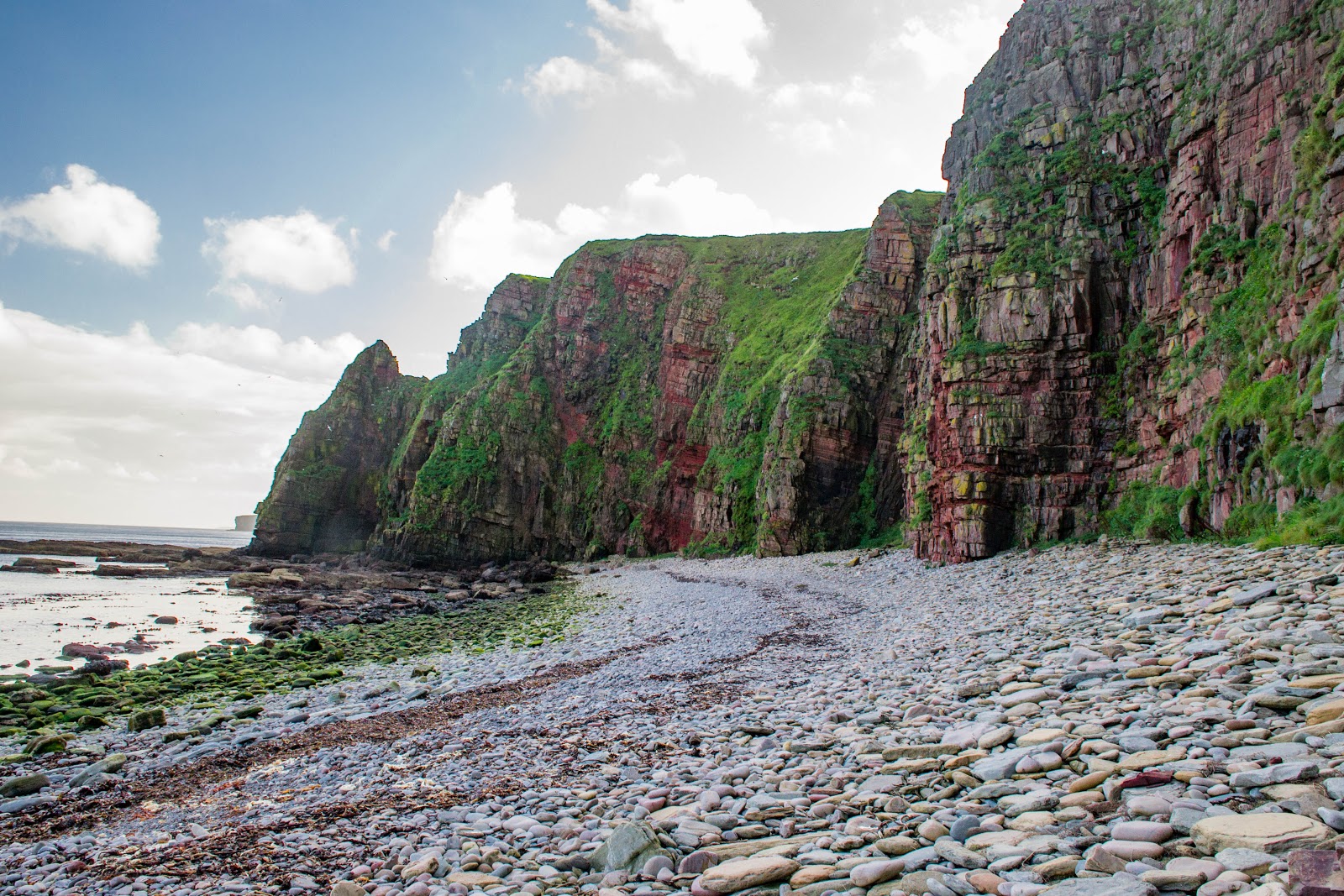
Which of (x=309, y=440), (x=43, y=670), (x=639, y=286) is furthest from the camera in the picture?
(x=309, y=440)

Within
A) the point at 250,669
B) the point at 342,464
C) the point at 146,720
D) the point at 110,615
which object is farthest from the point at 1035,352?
the point at 342,464

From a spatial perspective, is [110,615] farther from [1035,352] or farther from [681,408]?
[681,408]

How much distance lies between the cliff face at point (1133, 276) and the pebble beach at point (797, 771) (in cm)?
727

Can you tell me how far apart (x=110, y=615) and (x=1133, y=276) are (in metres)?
52.9

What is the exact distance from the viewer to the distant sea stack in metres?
20.4

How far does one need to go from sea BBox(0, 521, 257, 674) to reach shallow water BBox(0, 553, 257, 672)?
0.11 ft

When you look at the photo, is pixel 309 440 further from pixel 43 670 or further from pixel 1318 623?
pixel 1318 623

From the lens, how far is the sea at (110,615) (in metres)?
26.1

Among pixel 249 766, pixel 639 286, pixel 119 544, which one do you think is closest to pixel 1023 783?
pixel 249 766

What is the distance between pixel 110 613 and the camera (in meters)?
36.2

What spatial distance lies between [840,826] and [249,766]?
34.7 ft

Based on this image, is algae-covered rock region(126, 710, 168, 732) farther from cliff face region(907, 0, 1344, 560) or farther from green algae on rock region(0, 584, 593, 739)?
cliff face region(907, 0, 1344, 560)

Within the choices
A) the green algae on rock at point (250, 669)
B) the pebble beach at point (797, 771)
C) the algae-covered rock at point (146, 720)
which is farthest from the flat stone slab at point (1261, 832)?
the algae-covered rock at point (146, 720)

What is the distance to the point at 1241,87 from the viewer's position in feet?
79.8
